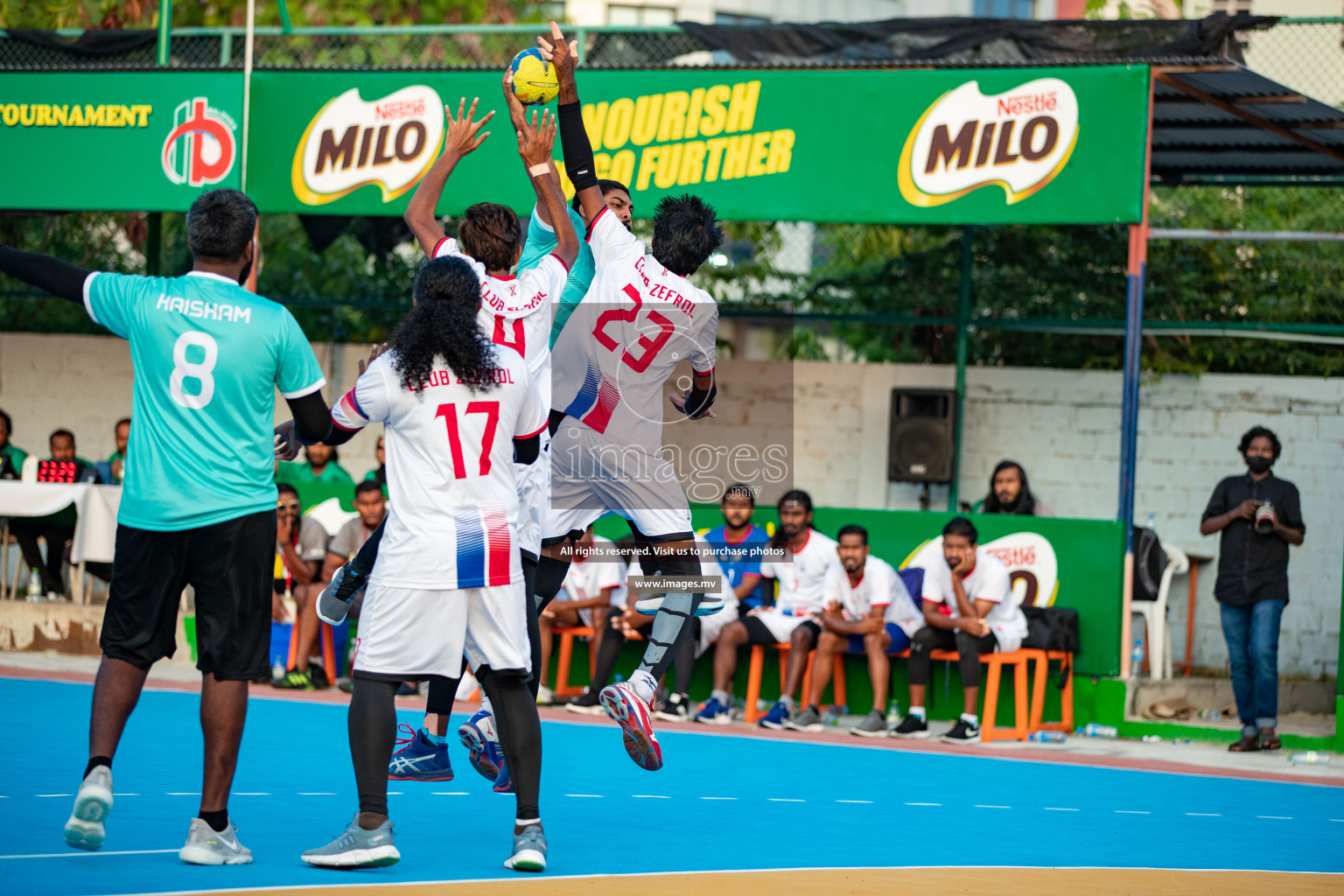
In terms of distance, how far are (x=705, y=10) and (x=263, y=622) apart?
29.3 m

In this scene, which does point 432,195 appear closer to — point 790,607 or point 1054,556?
point 790,607

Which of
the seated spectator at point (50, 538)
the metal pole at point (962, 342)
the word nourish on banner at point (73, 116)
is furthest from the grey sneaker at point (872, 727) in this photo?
the word nourish on banner at point (73, 116)

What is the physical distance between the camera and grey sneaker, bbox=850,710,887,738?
1081 centimetres

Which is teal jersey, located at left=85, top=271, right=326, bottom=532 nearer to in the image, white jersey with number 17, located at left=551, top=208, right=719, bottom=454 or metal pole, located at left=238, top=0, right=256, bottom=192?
white jersey with number 17, located at left=551, top=208, right=719, bottom=454

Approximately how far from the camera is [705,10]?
3303 centimetres

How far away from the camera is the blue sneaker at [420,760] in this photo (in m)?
6.34

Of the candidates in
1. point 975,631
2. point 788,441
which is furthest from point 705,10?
point 975,631

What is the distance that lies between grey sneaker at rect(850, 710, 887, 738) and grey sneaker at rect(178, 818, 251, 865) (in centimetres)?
605

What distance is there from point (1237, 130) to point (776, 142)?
4.09 meters

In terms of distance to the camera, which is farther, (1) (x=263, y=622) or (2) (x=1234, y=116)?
(2) (x=1234, y=116)

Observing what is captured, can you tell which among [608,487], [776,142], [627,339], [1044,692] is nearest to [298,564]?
[776,142]

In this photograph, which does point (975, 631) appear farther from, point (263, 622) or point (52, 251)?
point (52, 251)

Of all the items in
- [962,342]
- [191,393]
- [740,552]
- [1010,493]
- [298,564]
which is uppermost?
[962,342]

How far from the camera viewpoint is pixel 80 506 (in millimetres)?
12492
